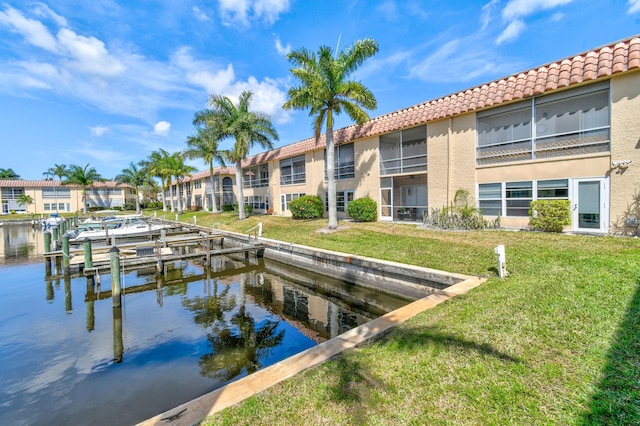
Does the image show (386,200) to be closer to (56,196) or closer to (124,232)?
(124,232)

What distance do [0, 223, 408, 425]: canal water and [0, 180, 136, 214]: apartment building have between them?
59173mm

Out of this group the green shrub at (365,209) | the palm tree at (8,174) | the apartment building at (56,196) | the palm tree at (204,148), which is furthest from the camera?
the palm tree at (8,174)

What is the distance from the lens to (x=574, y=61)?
452 inches

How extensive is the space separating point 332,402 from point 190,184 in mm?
53180

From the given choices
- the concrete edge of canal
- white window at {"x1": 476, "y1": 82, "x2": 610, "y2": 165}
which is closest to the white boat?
the concrete edge of canal

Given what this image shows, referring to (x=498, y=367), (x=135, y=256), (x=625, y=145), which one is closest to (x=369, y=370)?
(x=498, y=367)

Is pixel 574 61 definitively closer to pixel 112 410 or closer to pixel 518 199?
pixel 518 199

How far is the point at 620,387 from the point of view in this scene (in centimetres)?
323

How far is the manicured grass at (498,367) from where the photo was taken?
3.16 metres

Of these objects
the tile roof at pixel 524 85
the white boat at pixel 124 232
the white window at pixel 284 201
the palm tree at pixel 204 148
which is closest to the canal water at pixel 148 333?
the white boat at pixel 124 232

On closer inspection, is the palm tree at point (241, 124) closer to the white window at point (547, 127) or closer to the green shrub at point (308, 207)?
the green shrub at point (308, 207)

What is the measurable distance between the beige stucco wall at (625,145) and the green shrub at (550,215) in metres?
1.34

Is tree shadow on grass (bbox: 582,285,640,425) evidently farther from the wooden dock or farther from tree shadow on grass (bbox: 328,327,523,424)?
the wooden dock

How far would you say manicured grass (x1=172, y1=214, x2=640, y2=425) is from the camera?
3156 mm
